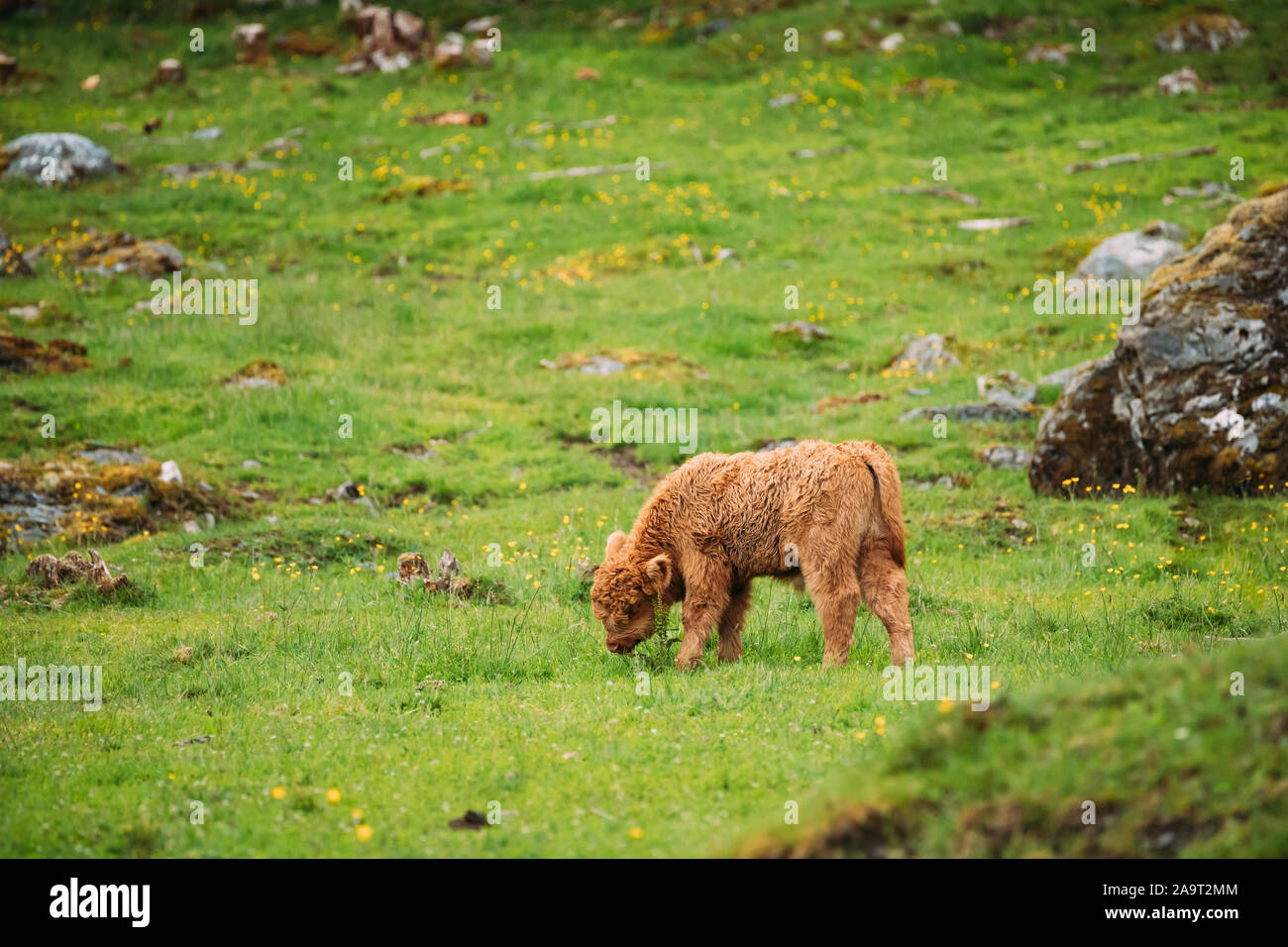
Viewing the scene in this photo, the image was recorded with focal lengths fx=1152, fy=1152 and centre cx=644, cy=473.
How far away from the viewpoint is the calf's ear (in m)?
12.2

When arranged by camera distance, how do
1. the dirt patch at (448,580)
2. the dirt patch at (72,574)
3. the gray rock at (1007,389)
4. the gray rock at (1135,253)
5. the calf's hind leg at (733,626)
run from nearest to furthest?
the calf's hind leg at (733,626) < the dirt patch at (448,580) < the dirt patch at (72,574) < the gray rock at (1007,389) < the gray rock at (1135,253)

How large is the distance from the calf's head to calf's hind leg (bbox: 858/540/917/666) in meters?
2.11

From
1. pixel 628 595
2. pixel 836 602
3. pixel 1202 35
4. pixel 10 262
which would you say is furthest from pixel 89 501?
pixel 1202 35

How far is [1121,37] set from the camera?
4981 cm

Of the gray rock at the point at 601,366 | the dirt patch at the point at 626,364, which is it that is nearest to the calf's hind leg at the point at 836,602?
the dirt patch at the point at 626,364

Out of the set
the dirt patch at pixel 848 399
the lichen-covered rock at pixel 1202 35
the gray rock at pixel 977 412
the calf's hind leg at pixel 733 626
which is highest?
the lichen-covered rock at pixel 1202 35

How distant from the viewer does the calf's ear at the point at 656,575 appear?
1223cm

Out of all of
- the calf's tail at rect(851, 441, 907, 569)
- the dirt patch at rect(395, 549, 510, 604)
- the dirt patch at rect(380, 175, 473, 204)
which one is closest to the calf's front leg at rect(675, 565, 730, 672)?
the calf's tail at rect(851, 441, 907, 569)

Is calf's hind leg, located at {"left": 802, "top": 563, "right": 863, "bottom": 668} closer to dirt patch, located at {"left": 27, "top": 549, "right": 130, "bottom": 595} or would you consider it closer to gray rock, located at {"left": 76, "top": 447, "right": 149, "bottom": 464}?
dirt patch, located at {"left": 27, "top": 549, "right": 130, "bottom": 595}

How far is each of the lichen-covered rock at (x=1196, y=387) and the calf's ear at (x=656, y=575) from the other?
9240 millimetres

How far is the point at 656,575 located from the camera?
12273 mm

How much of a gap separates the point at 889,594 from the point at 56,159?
37572mm

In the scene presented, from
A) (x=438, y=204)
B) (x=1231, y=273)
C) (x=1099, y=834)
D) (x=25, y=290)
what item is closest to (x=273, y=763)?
(x=1099, y=834)

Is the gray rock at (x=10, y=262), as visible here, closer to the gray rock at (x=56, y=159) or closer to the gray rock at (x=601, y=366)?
the gray rock at (x=56, y=159)
